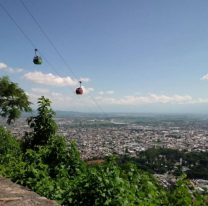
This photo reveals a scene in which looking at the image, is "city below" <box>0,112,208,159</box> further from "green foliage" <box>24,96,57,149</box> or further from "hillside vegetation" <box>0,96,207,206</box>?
"hillside vegetation" <box>0,96,207,206</box>

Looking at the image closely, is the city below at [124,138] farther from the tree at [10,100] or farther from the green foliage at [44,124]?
the tree at [10,100]

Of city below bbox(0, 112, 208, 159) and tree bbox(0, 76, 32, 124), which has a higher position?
tree bbox(0, 76, 32, 124)

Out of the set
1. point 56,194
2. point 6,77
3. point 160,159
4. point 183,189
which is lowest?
point 160,159

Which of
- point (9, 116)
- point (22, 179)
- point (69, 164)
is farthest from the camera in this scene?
point (9, 116)

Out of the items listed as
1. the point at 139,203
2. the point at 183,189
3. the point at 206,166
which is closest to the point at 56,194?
the point at 139,203

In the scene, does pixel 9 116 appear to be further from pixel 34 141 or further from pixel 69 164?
pixel 69 164

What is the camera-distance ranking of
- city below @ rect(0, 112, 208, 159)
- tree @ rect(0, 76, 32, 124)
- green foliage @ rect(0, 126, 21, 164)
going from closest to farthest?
1. green foliage @ rect(0, 126, 21, 164)
2. tree @ rect(0, 76, 32, 124)
3. city below @ rect(0, 112, 208, 159)

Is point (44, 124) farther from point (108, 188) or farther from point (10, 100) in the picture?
point (10, 100)

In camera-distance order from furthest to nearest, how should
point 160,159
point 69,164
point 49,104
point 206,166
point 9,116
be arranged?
point 160,159 < point 206,166 < point 9,116 < point 49,104 < point 69,164

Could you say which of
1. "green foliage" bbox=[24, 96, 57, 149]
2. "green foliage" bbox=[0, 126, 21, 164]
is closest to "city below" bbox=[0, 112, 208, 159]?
"green foliage" bbox=[24, 96, 57, 149]
